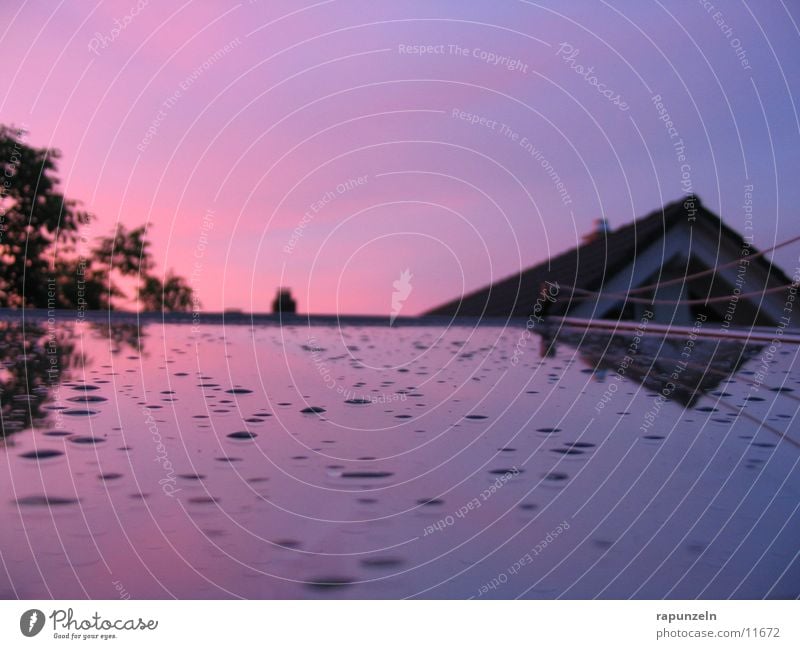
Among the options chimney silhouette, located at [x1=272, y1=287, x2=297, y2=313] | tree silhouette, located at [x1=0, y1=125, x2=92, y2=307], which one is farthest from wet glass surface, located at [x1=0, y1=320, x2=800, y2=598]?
tree silhouette, located at [x1=0, y1=125, x2=92, y2=307]

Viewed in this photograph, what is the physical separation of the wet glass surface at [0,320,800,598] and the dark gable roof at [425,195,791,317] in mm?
5980

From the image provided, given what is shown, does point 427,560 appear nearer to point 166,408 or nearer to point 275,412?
point 275,412

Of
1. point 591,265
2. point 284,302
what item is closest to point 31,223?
point 284,302

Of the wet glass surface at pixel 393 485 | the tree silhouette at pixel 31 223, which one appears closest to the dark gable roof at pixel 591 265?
the wet glass surface at pixel 393 485

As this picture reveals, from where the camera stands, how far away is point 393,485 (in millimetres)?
2695

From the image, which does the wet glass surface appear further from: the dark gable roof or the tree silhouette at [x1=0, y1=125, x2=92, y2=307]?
the tree silhouette at [x1=0, y1=125, x2=92, y2=307]

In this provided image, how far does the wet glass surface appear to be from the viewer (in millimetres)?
1965

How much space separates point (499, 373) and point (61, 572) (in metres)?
4.22

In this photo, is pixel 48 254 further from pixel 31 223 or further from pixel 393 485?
pixel 393 485

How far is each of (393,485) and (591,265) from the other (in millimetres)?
9713

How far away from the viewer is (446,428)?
12.0ft

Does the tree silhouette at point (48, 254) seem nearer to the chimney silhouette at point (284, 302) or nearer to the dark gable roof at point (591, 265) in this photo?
the chimney silhouette at point (284, 302)

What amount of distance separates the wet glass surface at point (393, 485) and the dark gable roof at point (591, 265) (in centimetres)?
598
